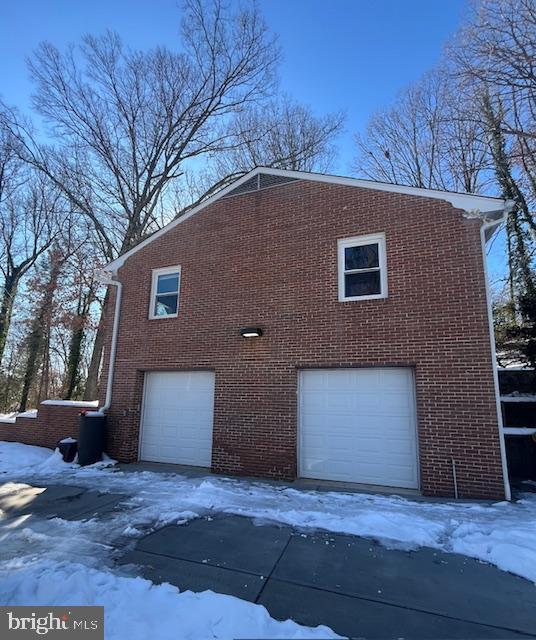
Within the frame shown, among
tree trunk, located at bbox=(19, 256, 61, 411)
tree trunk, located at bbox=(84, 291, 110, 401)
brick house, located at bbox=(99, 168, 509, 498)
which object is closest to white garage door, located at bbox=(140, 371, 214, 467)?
brick house, located at bbox=(99, 168, 509, 498)

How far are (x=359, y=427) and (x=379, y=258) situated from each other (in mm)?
3394

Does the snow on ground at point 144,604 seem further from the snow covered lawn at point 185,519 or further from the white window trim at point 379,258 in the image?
the white window trim at point 379,258

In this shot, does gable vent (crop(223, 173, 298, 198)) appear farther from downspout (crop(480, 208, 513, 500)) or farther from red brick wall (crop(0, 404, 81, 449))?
red brick wall (crop(0, 404, 81, 449))

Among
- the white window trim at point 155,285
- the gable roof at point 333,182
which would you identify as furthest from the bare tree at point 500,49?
the white window trim at point 155,285

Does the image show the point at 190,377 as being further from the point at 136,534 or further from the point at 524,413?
the point at 524,413

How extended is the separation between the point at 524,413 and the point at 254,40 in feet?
59.3

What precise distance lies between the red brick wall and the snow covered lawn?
1.90 m

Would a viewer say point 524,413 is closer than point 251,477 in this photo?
No

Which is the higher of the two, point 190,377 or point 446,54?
point 446,54

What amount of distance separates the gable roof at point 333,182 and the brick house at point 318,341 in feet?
0.10

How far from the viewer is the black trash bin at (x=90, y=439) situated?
8633 mm

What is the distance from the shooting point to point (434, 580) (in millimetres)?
3479

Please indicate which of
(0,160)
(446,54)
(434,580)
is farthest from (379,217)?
(0,160)

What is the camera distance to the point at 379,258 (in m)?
7.46
